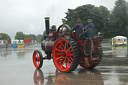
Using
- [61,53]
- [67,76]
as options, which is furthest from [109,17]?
[67,76]

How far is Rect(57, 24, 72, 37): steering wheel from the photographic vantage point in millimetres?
7258

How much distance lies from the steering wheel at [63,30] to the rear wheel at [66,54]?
0.37m

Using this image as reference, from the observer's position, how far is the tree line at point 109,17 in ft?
176

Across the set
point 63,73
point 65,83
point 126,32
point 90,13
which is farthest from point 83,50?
point 90,13

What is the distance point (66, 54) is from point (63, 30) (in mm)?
1167

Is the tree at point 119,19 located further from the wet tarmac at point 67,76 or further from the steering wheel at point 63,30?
the wet tarmac at point 67,76

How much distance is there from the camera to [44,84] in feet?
16.9

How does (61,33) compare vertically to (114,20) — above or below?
below

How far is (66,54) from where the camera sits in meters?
6.91

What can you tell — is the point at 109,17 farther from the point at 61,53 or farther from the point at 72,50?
the point at 72,50

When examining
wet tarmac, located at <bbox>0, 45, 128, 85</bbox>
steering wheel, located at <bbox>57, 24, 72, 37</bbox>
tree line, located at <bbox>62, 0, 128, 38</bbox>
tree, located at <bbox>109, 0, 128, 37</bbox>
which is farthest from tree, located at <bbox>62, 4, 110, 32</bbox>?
wet tarmac, located at <bbox>0, 45, 128, 85</bbox>

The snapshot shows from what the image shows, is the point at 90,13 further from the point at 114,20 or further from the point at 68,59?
the point at 68,59

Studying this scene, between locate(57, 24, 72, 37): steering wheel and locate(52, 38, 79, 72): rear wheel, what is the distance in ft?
1.23

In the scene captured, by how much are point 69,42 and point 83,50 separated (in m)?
0.57
